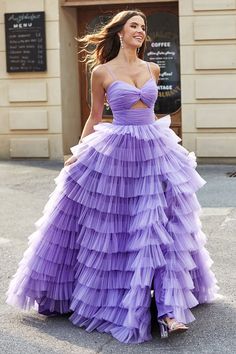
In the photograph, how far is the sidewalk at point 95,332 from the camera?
185 inches

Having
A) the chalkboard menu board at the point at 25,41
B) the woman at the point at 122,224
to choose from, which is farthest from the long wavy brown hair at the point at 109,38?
the chalkboard menu board at the point at 25,41

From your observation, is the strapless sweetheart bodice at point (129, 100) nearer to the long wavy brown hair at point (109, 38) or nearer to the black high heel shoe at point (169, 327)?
the long wavy brown hair at point (109, 38)

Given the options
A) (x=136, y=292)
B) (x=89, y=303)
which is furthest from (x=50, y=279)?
(x=136, y=292)

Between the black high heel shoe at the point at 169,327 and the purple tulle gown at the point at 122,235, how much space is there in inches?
2.4

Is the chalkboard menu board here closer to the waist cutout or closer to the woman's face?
the woman's face

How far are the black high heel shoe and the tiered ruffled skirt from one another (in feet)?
0.17

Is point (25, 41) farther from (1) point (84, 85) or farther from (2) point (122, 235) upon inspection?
(2) point (122, 235)

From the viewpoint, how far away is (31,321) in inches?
208

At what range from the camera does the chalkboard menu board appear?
13250 mm

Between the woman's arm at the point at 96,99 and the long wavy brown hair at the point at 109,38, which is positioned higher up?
the long wavy brown hair at the point at 109,38

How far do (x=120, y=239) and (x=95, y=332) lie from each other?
0.59m

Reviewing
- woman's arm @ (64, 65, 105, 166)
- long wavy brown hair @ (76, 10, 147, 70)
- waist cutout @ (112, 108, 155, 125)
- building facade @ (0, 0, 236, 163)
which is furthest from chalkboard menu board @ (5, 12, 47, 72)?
waist cutout @ (112, 108, 155, 125)

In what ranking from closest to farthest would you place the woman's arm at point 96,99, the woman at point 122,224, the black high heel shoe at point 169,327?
the black high heel shoe at point 169,327, the woman at point 122,224, the woman's arm at point 96,99

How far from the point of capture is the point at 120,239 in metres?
4.96
